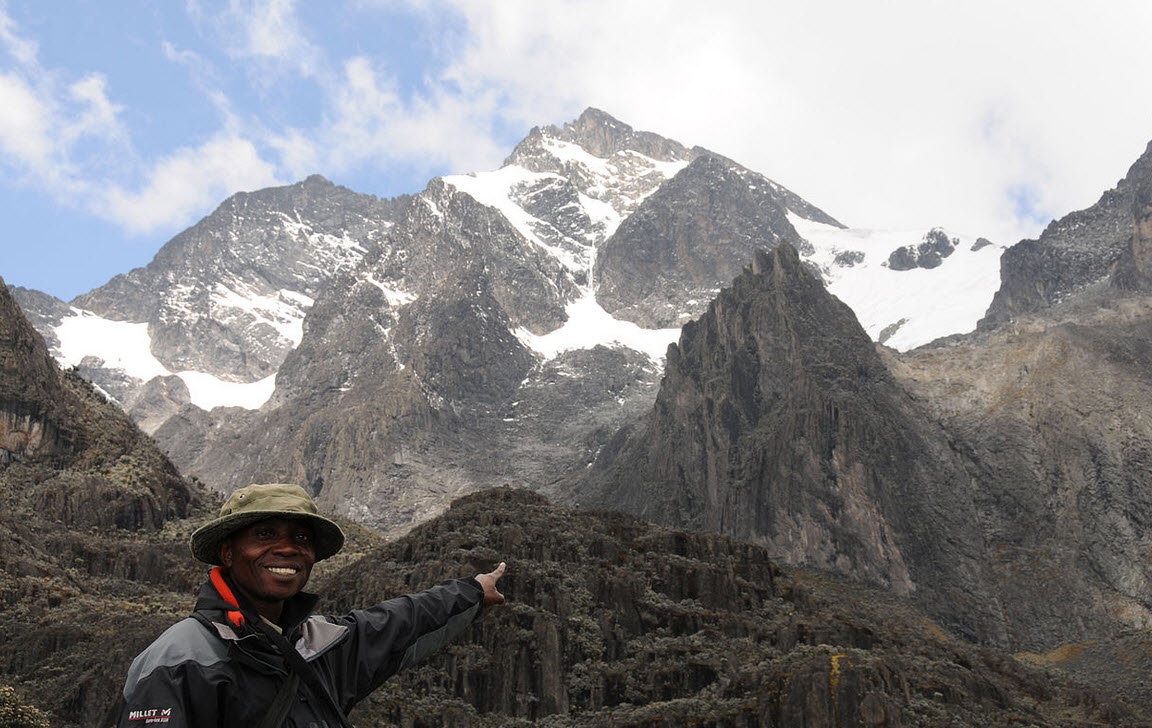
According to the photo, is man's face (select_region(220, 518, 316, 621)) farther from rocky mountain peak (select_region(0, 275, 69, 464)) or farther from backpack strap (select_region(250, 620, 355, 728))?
rocky mountain peak (select_region(0, 275, 69, 464))

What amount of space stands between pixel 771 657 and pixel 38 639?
47.2m

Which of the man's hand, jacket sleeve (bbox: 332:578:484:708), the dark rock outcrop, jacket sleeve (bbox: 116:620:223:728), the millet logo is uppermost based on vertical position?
the dark rock outcrop

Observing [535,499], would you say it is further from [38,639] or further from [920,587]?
[920,587]

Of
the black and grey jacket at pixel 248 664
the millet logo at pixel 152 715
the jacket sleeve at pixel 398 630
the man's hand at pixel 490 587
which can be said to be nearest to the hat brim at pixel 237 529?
the black and grey jacket at pixel 248 664

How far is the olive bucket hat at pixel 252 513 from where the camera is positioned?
6691 millimetres

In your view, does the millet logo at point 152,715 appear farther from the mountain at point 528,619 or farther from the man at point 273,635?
the mountain at point 528,619

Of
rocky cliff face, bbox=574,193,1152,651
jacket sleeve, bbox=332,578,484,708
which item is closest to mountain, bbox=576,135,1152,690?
rocky cliff face, bbox=574,193,1152,651

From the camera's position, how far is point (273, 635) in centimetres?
639

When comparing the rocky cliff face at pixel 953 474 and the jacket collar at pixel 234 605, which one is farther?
the rocky cliff face at pixel 953 474

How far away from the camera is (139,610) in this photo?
87.4 metres

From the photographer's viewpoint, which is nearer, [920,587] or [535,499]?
[535,499]

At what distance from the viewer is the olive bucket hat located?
669 centimetres

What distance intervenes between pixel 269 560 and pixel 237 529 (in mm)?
256

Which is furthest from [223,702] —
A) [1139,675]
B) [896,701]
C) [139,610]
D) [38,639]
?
[1139,675]
